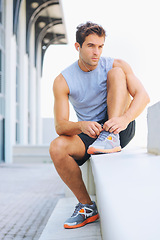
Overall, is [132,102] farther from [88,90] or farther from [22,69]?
[22,69]

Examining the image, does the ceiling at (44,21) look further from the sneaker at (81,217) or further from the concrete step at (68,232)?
the sneaker at (81,217)

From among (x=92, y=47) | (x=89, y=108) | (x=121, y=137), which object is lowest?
(x=121, y=137)

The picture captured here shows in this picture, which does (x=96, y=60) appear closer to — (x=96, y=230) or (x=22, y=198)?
→ (x=96, y=230)

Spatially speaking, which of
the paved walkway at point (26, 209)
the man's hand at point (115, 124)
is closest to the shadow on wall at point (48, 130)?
the paved walkway at point (26, 209)

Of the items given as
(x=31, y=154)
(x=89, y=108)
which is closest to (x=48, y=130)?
(x=31, y=154)

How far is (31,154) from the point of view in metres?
10.5

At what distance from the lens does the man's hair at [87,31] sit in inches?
84.2

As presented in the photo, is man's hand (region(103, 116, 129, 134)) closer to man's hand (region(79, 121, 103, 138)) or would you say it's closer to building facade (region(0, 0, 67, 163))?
man's hand (region(79, 121, 103, 138))

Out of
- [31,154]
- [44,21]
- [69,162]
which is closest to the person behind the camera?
[69,162]

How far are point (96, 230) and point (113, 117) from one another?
0.67 meters

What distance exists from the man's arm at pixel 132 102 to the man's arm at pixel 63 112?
0.34ft

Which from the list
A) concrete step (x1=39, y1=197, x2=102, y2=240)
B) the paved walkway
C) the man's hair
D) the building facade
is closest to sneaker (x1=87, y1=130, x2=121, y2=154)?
concrete step (x1=39, y1=197, x2=102, y2=240)

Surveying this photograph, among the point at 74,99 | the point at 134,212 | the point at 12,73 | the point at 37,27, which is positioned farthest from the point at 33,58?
the point at 134,212

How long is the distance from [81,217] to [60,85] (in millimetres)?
926
